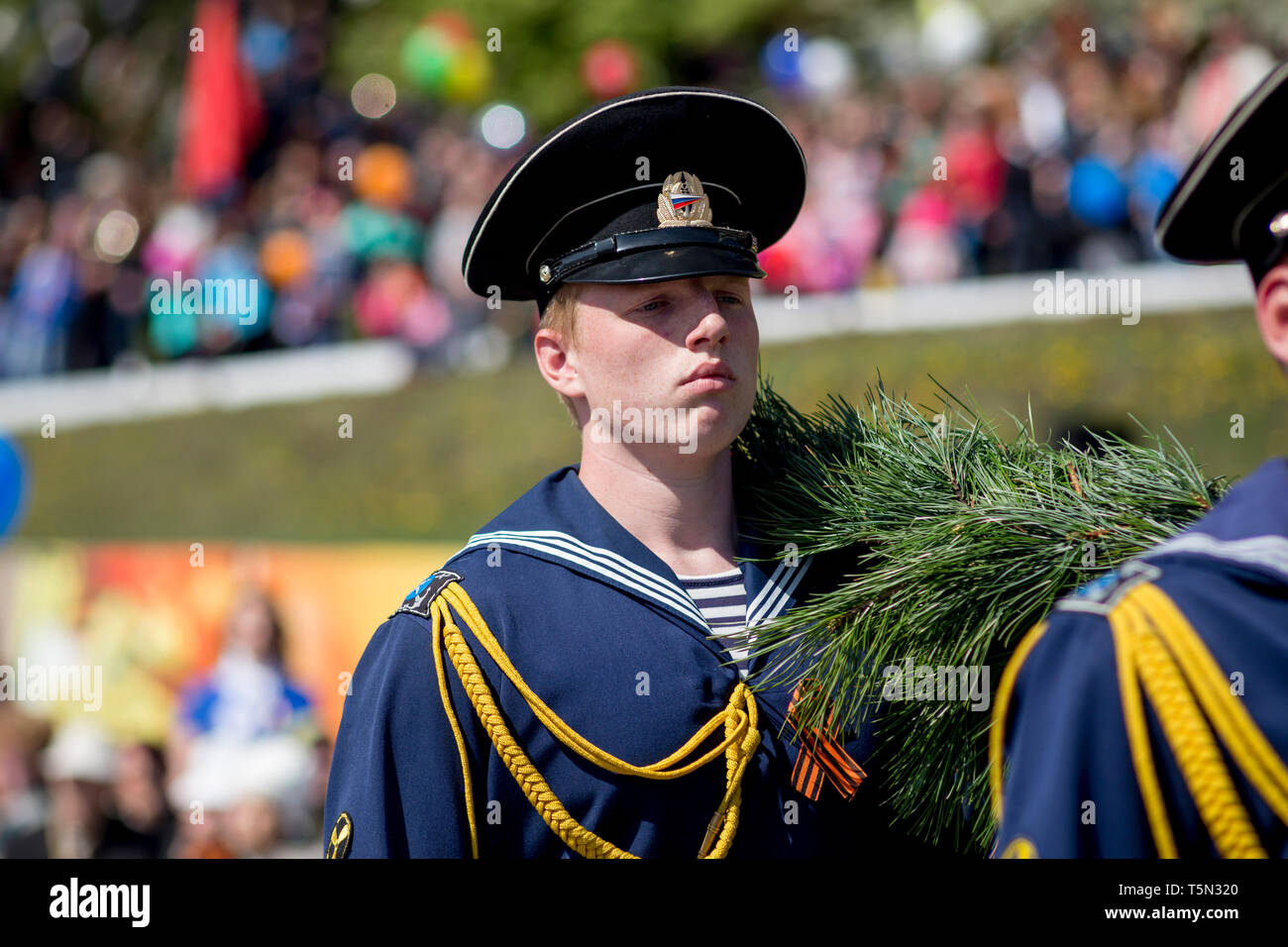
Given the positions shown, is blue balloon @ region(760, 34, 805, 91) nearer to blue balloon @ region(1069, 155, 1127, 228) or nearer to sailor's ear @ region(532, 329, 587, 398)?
blue balloon @ region(1069, 155, 1127, 228)

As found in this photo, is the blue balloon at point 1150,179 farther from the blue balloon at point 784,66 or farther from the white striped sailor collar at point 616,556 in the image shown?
the white striped sailor collar at point 616,556

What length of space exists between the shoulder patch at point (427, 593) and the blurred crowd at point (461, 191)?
745 cm

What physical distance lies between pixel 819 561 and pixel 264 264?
399 inches

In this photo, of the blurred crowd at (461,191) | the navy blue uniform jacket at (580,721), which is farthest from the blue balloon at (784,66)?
the navy blue uniform jacket at (580,721)

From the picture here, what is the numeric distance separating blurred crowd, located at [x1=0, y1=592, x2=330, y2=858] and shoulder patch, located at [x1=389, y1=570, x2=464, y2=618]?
175 inches

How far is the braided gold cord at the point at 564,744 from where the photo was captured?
7.06 feet

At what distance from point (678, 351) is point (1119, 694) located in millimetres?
983

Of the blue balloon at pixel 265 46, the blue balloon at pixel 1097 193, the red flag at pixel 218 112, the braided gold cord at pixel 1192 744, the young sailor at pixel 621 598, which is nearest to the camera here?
the braided gold cord at pixel 1192 744

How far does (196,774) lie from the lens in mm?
6910

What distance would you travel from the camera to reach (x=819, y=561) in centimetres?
242

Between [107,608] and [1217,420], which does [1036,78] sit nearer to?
[1217,420]

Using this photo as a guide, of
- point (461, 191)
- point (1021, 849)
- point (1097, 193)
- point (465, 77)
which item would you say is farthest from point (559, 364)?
point (465, 77)

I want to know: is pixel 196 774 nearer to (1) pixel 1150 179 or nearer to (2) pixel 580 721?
(2) pixel 580 721

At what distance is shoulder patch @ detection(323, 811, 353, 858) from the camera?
2.11 meters
